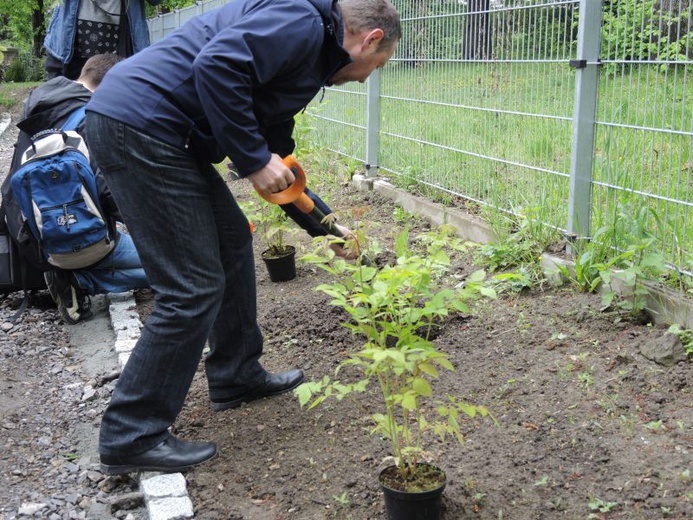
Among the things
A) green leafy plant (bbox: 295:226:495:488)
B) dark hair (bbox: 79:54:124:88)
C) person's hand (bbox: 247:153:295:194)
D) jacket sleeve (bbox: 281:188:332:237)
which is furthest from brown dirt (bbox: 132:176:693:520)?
dark hair (bbox: 79:54:124:88)

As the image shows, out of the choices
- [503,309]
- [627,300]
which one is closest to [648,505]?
[627,300]

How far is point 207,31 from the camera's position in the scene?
299 centimetres

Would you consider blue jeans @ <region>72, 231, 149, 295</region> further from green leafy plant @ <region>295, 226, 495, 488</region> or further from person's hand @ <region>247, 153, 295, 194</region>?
green leafy plant @ <region>295, 226, 495, 488</region>

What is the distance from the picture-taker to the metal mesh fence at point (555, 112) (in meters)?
3.78

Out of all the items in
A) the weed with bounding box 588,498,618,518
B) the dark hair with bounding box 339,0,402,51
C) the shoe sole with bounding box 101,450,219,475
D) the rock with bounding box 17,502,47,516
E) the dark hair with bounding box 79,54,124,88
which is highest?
the dark hair with bounding box 339,0,402,51

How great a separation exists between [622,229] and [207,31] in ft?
7.10

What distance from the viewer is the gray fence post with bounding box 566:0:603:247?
164 inches

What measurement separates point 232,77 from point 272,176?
0.37m

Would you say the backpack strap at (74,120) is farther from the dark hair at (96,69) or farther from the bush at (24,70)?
the bush at (24,70)

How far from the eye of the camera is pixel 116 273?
5312mm

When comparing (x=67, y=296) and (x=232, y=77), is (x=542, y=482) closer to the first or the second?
(x=232, y=77)

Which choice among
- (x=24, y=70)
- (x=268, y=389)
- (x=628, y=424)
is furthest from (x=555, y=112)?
(x=24, y=70)

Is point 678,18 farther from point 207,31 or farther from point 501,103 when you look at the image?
point 207,31

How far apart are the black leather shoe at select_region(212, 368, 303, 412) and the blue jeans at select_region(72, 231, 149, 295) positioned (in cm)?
178
